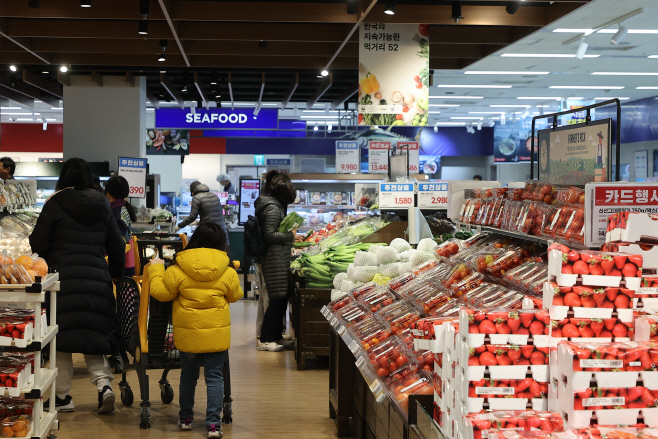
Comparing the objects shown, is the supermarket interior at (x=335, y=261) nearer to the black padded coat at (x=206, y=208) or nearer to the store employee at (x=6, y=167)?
the black padded coat at (x=206, y=208)

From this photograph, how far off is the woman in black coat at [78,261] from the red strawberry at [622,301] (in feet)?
11.7

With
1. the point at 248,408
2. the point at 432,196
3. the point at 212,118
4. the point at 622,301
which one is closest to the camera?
the point at 622,301

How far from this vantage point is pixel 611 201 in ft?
8.22

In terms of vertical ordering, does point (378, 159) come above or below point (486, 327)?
above

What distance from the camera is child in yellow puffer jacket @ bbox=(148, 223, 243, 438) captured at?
13.6ft

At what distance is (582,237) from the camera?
102 inches

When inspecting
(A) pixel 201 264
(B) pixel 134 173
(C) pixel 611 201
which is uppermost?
(B) pixel 134 173

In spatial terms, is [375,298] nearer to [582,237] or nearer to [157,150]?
[582,237]

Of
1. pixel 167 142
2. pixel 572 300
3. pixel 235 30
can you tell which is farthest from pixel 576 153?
pixel 167 142

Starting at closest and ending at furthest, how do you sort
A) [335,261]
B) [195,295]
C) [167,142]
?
1. [195,295]
2. [335,261]
3. [167,142]

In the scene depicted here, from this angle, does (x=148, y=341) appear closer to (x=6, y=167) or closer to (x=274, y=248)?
(x=274, y=248)

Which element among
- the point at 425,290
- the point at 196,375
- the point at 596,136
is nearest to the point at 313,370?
the point at 196,375

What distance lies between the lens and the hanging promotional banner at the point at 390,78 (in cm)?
673

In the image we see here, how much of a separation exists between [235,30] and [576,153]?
17.3ft
